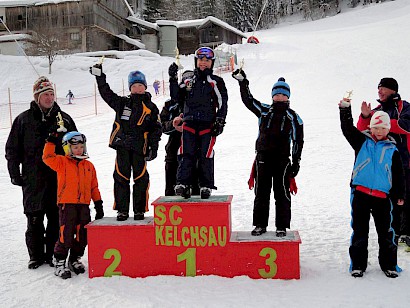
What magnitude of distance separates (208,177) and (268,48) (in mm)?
39313

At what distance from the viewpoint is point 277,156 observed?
15.0ft

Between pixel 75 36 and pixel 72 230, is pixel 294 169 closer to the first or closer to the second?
pixel 72 230

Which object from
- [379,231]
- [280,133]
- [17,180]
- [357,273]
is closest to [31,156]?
[17,180]

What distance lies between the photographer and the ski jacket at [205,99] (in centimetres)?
464

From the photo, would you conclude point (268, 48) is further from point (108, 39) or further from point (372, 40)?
point (108, 39)

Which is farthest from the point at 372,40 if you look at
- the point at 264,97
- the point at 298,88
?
the point at 264,97

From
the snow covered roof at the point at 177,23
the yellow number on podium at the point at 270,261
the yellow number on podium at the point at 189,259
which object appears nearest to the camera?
the yellow number on podium at the point at 270,261

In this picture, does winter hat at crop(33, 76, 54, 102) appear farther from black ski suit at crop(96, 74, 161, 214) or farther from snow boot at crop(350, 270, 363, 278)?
snow boot at crop(350, 270, 363, 278)

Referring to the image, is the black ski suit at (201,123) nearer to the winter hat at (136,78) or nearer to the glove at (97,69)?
the winter hat at (136,78)

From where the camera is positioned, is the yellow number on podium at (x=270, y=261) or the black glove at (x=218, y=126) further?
the black glove at (x=218, y=126)

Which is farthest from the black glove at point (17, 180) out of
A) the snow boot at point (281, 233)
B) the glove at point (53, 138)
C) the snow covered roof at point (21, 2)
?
the snow covered roof at point (21, 2)

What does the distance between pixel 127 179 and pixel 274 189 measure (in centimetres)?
161

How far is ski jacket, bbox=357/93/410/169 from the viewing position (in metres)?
4.61

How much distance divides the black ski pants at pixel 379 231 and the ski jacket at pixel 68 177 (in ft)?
9.37
